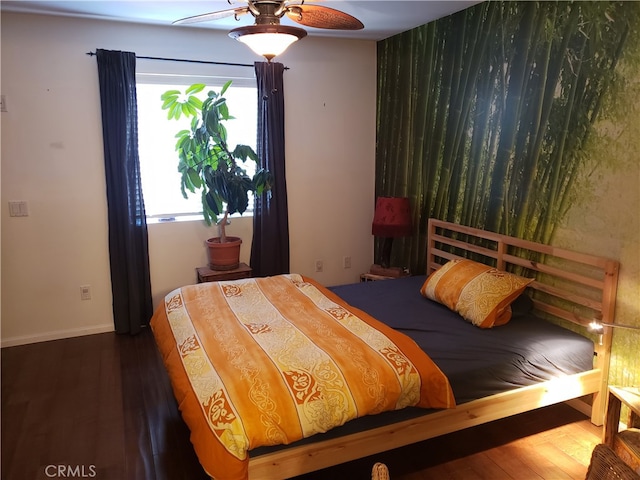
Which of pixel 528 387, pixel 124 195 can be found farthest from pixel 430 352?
pixel 124 195

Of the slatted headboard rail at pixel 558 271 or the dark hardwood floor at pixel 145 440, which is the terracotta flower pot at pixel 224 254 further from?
the slatted headboard rail at pixel 558 271

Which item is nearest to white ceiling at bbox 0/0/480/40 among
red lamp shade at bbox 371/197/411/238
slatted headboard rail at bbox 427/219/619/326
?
red lamp shade at bbox 371/197/411/238

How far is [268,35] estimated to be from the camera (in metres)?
1.96

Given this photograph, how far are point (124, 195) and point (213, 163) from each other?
2.35 ft

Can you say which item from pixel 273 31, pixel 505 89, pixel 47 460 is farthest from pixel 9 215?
pixel 505 89

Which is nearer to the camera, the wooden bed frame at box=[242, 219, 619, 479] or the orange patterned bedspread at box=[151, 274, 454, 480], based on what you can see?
the orange patterned bedspread at box=[151, 274, 454, 480]

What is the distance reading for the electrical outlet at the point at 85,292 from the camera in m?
3.95

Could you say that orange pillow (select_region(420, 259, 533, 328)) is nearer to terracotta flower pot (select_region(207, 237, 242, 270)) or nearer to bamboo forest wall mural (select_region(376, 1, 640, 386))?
bamboo forest wall mural (select_region(376, 1, 640, 386))

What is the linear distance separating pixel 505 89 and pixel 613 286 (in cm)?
141

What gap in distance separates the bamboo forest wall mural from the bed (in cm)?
14

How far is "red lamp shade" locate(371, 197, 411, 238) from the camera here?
406 centimetres

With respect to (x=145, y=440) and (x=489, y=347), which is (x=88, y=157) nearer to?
(x=145, y=440)

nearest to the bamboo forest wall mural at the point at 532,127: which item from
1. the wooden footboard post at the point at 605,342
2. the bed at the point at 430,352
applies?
the wooden footboard post at the point at 605,342

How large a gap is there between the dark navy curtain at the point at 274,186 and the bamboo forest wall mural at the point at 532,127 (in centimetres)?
105
